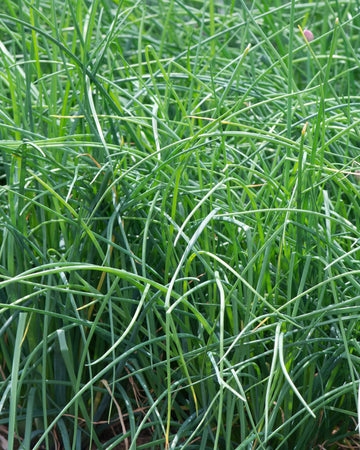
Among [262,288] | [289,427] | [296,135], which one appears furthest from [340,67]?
[289,427]

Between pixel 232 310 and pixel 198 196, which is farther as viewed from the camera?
pixel 198 196

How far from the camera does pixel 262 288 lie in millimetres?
900

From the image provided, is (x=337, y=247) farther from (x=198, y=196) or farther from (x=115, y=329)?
(x=115, y=329)

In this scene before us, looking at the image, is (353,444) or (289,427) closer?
(289,427)

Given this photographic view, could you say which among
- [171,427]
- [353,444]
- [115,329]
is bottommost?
[353,444]

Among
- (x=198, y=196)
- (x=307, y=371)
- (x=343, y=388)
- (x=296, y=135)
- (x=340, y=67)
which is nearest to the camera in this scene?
(x=343, y=388)

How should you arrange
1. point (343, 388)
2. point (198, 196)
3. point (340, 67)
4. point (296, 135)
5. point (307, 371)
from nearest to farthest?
point (343, 388)
point (307, 371)
point (198, 196)
point (296, 135)
point (340, 67)

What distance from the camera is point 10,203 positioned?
967 mm

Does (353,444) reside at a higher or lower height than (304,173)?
lower

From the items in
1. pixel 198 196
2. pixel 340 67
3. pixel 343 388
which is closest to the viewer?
pixel 343 388

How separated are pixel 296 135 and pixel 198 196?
35 centimetres

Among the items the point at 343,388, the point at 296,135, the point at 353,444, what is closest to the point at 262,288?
the point at 343,388

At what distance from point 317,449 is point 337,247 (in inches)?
12.3

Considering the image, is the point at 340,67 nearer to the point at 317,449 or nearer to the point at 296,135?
the point at 296,135
